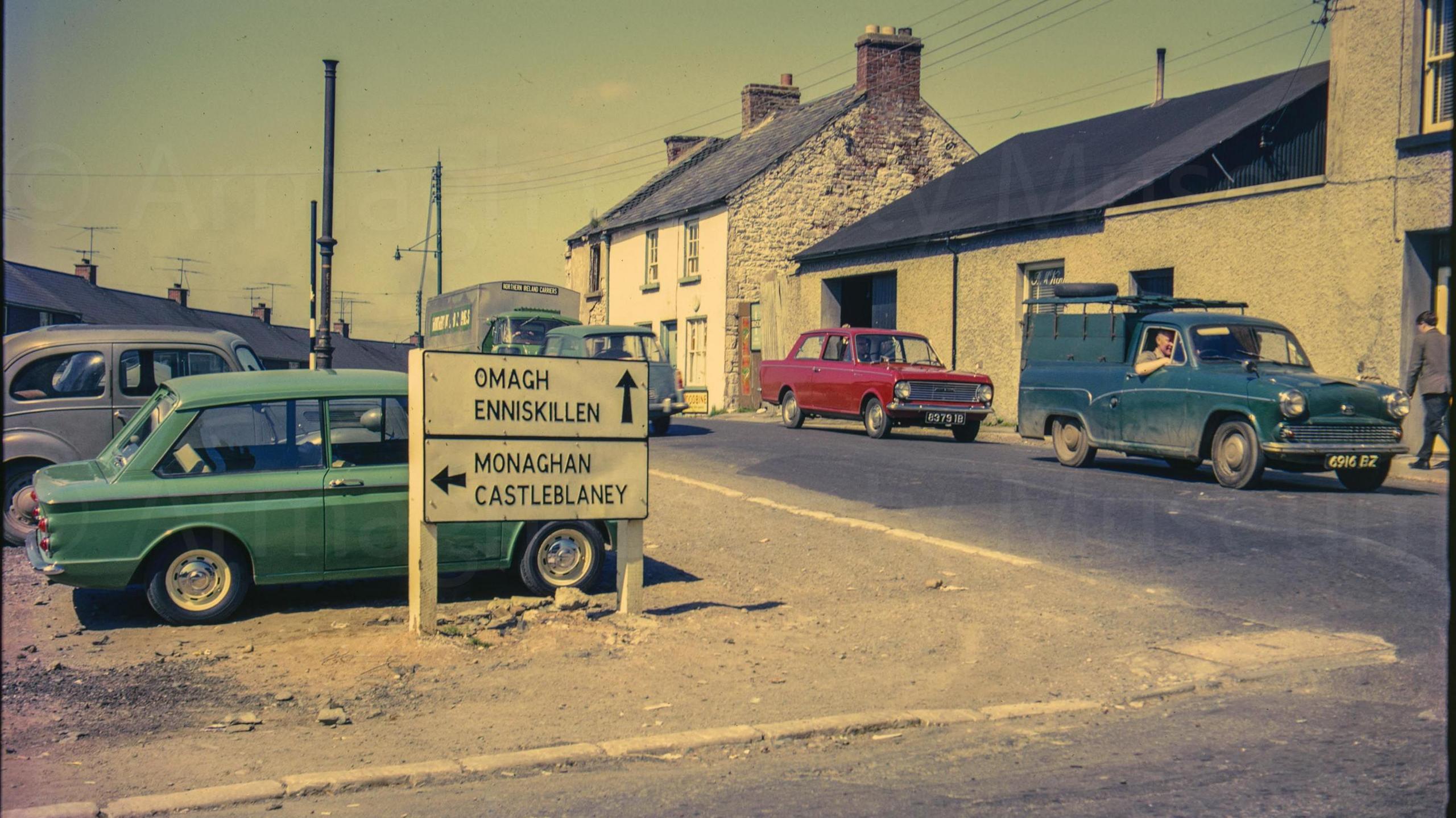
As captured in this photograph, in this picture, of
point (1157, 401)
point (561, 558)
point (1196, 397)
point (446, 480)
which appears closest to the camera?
point (446, 480)

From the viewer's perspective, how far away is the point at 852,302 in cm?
3203

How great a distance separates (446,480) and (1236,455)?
9.27m

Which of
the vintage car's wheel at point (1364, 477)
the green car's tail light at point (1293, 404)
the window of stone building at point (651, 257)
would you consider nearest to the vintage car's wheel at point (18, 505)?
the green car's tail light at point (1293, 404)

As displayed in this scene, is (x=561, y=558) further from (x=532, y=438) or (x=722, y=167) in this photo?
(x=722, y=167)

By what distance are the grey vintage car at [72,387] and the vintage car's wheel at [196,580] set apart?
304cm

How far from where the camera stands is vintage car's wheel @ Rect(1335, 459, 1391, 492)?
499 inches

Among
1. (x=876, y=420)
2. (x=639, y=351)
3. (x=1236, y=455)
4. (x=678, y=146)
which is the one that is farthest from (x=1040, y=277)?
(x=678, y=146)

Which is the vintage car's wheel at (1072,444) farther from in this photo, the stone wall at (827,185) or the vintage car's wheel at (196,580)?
the stone wall at (827,185)

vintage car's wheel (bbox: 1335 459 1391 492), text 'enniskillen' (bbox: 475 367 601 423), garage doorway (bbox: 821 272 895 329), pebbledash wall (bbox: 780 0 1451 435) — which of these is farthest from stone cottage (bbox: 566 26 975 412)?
text 'enniskillen' (bbox: 475 367 601 423)

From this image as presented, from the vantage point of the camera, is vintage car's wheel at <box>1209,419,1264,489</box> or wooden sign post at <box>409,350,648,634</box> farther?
vintage car's wheel at <box>1209,419,1264,489</box>

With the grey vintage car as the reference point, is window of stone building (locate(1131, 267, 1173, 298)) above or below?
above

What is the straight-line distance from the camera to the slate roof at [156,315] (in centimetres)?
4888

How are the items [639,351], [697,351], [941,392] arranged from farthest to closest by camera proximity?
[697,351] < [639,351] < [941,392]

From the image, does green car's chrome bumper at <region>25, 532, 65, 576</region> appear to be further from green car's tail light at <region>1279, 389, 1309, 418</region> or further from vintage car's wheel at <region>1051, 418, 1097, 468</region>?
vintage car's wheel at <region>1051, 418, 1097, 468</region>
